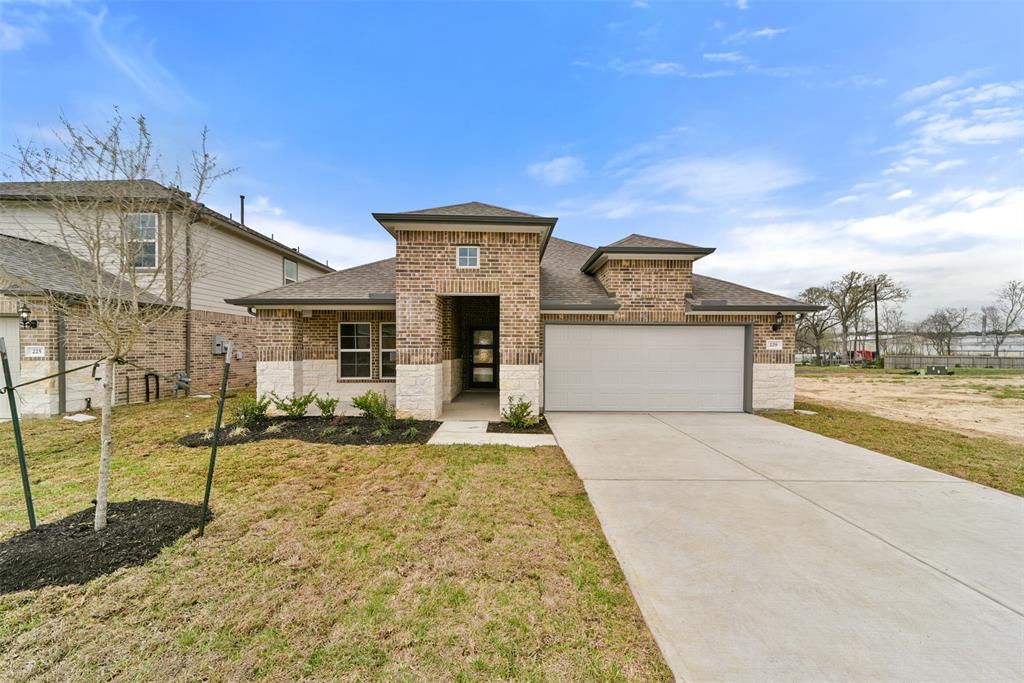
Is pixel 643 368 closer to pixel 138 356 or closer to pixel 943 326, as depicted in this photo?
pixel 138 356

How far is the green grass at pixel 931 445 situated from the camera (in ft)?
18.2

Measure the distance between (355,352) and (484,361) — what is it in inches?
194

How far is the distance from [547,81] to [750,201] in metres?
10.5

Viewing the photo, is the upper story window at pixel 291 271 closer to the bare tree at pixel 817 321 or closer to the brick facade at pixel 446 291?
the brick facade at pixel 446 291

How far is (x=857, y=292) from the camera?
32500 millimetres

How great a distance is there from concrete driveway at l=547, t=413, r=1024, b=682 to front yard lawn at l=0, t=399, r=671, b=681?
43 centimetres

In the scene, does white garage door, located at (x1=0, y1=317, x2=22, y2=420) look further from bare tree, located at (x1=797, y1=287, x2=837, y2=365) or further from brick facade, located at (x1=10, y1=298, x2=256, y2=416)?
bare tree, located at (x1=797, y1=287, x2=837, y2=365)

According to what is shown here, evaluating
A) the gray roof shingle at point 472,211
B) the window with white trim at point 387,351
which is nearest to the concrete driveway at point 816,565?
the gray roof shingle at point 472,211

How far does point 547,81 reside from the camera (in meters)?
14.8

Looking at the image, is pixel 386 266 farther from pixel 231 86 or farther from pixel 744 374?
pixel 744 374

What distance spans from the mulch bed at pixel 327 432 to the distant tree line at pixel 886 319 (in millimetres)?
38170

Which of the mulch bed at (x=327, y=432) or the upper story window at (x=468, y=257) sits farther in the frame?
the upper story window at (x=468, y=257)

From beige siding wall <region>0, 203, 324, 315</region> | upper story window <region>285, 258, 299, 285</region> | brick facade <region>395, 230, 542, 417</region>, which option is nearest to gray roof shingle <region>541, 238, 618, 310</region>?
brick facade <region>395, 230, 542, 417</region>

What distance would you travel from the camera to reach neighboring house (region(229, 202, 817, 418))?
8781 mm
